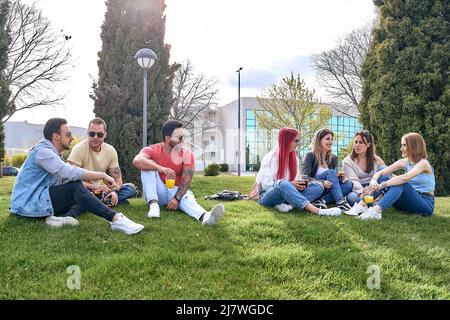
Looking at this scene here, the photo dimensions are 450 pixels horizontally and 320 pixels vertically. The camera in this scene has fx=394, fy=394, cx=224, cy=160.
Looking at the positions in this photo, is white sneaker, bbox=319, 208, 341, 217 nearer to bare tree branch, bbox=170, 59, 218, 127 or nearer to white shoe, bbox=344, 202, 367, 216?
white shoe, bbox=344, 202, 367, 216

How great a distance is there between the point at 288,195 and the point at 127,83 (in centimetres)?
795

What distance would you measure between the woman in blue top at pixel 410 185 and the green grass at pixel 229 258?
29cm

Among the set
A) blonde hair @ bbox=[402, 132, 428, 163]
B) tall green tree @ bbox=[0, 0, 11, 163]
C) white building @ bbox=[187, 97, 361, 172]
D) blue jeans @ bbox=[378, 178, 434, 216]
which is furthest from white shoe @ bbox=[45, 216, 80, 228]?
white building @ bbox=[187, 97, 361, 172]

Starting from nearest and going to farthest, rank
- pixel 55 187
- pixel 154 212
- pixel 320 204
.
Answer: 1. pixel 55 187
2. pixel 154 212
3. pixel 320 204

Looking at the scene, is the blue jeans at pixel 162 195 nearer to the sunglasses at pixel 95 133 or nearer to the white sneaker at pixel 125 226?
the sunglasses at pixel 95 133

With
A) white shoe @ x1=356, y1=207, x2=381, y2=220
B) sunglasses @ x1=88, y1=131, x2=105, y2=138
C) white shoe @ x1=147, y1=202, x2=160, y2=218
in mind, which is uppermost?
sunglasses @ x1=88, y1=131, x2=105, y2=138

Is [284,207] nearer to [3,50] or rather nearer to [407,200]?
[407,200]

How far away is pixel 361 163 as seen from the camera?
611cm

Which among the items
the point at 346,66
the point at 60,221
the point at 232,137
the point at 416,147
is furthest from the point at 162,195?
the point at 232,137

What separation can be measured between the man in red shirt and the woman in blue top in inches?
88.7

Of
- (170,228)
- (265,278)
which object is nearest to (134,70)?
(170,228)

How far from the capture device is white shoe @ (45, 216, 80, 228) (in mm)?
4195

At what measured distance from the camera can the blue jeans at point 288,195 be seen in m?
5.11

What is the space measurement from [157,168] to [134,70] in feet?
24.5
